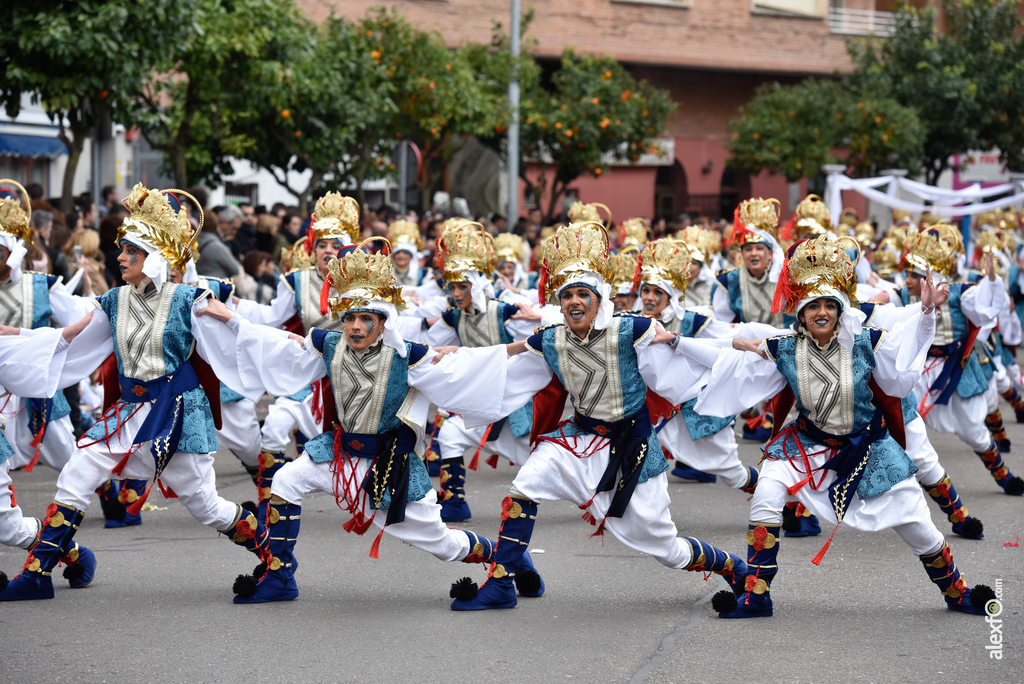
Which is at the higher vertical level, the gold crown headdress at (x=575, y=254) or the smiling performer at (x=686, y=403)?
the gold crown headdress at (x=575, y=254)

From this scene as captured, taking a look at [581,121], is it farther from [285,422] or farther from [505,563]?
[505,563]

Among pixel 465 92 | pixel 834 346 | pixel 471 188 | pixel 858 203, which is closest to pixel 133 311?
pixel 834 346

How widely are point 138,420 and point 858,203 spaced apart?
31.2 metres

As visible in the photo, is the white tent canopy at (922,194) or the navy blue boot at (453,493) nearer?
the navy blue boot at (453,493)

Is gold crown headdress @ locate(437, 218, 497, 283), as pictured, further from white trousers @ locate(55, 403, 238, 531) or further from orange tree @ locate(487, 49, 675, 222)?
orange tree @ locate(487, 49, 675, 222)

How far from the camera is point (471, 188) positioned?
2966cm

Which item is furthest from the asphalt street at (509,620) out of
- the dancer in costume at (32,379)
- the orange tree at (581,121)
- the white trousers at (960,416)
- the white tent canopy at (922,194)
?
the orange tree at (581,121)

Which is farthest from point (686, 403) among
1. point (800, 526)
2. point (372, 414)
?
point (372, 414)

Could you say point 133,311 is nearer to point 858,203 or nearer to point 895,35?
point 895,35

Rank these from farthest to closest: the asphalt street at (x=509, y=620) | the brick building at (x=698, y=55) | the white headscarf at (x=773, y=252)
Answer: the brick building at (x=698, y=55) < the white headscarf at (x=773, y=252) < the asphalt street at (x=509, y=620)

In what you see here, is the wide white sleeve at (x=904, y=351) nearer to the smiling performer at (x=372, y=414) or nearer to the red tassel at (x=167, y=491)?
the smiling performer at (x=372, y=414)

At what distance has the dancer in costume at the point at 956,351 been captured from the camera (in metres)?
8.48

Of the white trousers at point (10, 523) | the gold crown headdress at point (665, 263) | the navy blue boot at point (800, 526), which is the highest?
the gold crown headdress at point (665, 263)

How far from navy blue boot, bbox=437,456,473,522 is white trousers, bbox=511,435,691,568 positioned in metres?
2.14
